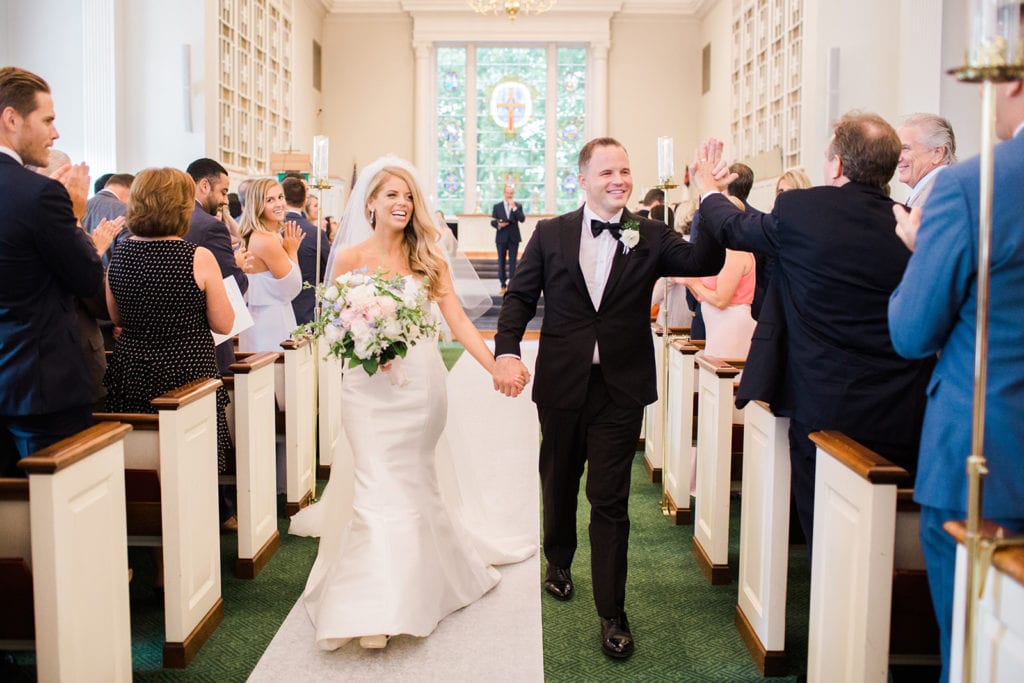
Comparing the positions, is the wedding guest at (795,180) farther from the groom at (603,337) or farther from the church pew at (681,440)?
the groom at (603,337)

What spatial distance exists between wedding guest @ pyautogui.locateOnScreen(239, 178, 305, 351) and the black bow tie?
7.80ft

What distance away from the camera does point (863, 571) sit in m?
2.52

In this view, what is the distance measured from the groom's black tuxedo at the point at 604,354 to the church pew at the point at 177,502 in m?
1.25

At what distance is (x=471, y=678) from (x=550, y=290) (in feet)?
4.91

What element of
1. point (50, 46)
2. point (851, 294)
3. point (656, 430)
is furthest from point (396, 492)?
point (50, 46)

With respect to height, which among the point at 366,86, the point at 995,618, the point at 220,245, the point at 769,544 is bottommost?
the point at 769,544

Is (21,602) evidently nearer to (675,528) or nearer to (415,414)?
(415,414)

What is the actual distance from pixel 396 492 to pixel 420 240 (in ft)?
3.66

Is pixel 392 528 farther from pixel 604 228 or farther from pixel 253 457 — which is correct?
pixel 604 228

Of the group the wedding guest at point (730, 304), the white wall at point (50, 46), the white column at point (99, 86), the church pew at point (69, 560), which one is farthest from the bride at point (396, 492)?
the white wall at point (50, 46)

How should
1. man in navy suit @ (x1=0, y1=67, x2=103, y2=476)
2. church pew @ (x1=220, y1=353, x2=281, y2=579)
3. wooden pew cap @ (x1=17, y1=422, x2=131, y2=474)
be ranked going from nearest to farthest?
wooden pew cap @ (x1=17, y1=422, x2=131, y2=474), man in navy suit @ (x1=0, y1=67, x2=103, y2=476), church pew @ (x1=220, y1=353, x2=281, y2=579)

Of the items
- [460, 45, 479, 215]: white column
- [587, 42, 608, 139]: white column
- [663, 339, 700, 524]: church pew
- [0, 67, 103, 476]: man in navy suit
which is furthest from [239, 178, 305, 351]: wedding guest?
[460, 45, 479, 215]: white column

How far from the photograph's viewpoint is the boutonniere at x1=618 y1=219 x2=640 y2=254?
11.4 ft

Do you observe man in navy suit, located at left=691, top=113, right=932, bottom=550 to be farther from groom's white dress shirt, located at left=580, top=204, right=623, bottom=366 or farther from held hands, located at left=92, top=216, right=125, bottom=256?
held hands, located at left=92, top=216, right=125, bottom=256
